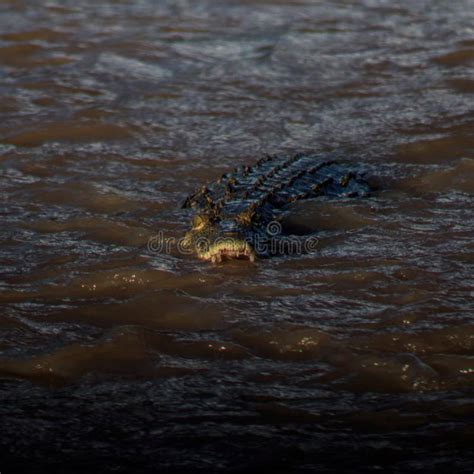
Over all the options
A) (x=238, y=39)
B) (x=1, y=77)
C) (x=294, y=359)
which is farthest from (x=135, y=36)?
(x=294, y=359)

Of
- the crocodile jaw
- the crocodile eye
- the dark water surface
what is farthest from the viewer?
the crocodile eye

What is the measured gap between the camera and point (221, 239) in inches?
227

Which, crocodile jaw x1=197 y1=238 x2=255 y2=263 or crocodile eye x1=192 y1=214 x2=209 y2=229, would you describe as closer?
crocodile jaw x1=197 y1=238 x2=255 y2=263

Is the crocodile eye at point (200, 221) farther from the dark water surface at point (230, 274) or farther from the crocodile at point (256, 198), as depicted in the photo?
the dark water surface at point (230, 274)

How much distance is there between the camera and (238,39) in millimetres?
11281

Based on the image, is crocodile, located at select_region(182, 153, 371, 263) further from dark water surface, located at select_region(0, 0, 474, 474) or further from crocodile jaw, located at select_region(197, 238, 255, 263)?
dark water surface, located at select_region(0, 0, 474, 474)

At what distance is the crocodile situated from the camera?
19.1ft

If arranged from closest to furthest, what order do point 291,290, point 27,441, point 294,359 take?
point 27,441 < point 294,359 < point 291,290

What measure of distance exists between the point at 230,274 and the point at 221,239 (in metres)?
0.22

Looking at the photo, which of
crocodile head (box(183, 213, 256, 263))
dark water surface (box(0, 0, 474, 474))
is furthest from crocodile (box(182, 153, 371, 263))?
dark water surface (box(0, 0, 474, 474))

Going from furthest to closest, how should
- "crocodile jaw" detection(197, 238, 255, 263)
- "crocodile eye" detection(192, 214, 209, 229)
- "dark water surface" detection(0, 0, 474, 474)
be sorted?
"crocodile eye" detection(192, 214, 209, 229) → "crocodile jaw" detection(197, 238, 255, 263) → "dark water surface" detection(0, 0, 474, 474)

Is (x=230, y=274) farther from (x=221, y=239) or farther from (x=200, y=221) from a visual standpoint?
(x=200, y=221)

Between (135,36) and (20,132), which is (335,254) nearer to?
(20,132)

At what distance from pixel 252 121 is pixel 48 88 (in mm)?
2215
